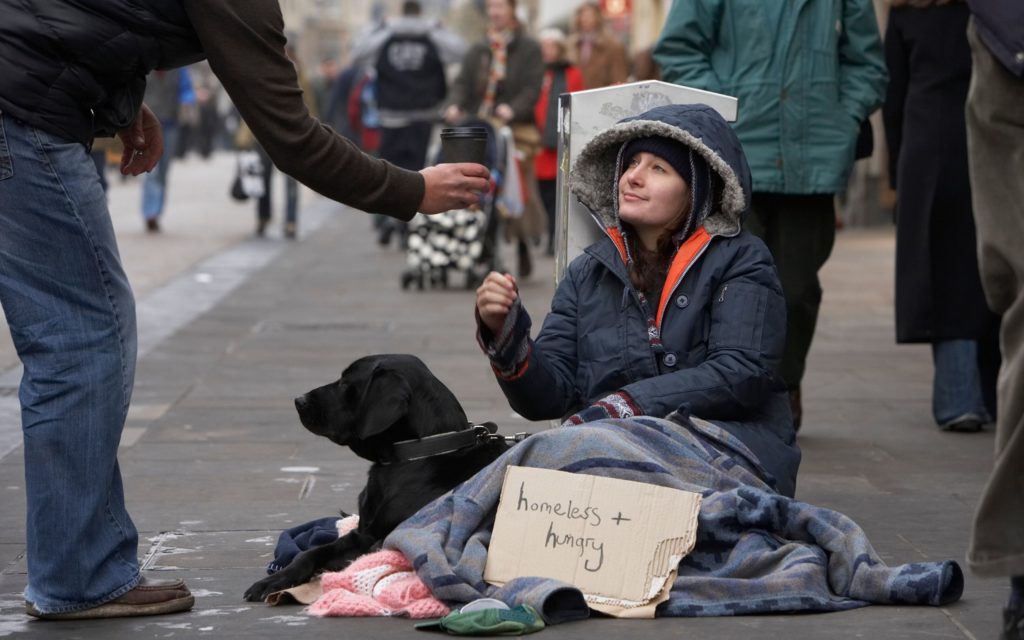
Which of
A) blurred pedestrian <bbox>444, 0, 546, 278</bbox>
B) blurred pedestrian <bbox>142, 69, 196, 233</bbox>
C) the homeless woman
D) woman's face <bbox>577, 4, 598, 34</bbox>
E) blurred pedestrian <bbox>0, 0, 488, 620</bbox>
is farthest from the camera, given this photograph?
blurred pedestrian <bbox>142, 69, 196, 233</bbox>

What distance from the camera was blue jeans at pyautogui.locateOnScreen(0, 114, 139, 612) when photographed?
154 inches

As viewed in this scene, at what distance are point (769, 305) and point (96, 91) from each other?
178 cm

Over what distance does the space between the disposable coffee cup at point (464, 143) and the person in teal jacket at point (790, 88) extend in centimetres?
230

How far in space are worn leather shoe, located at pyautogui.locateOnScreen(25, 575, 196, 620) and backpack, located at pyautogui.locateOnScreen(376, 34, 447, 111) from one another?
11.6 m

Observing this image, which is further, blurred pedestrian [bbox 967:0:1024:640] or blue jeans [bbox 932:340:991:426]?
blue jeans [bbox 932:340:991:426]

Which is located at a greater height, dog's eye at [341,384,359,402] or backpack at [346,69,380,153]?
dog's eye at [341,384,359,402]

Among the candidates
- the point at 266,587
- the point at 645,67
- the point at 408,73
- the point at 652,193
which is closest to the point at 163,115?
the point at 408,73

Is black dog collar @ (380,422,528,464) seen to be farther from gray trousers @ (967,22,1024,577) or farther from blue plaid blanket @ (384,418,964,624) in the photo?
gray trousers @ (967,22,1024,577)

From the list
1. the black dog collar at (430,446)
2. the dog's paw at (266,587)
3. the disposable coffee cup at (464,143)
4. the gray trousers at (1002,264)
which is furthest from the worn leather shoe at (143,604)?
the gray trousers at (1002,264)

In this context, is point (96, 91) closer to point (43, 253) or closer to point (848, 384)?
point (43, 253)

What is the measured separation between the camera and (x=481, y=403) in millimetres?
7645

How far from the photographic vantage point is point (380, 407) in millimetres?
4348

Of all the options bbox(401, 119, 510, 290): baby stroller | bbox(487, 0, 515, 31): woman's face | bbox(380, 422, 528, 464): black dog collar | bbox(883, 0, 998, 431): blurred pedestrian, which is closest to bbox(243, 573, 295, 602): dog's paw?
bbox(380, 422, 528, 464): black dog collar

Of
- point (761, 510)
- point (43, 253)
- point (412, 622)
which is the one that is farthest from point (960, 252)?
point (43, 253)
